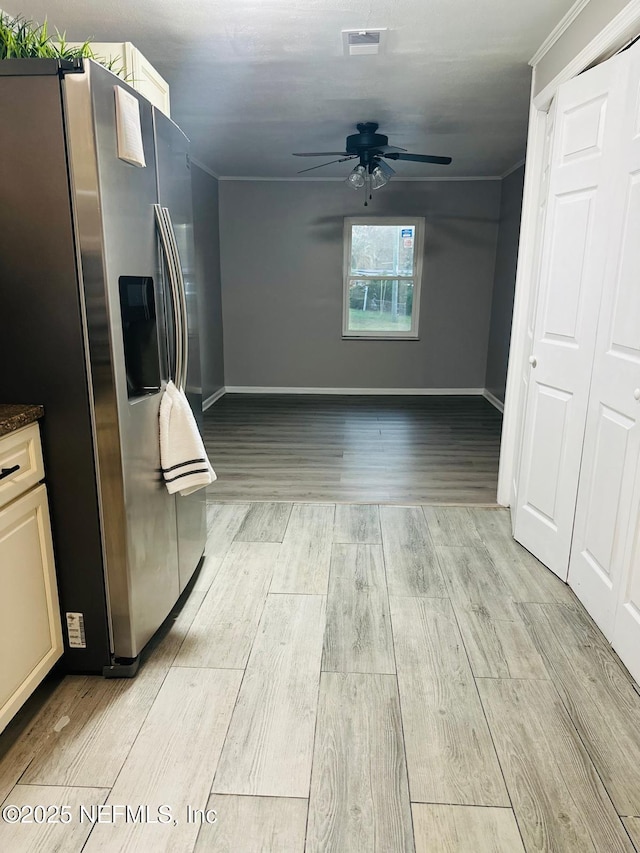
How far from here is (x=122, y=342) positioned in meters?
1.74

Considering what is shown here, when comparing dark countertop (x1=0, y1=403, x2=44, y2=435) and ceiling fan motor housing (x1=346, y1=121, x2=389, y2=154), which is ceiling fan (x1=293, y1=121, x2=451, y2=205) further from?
dark countertop (x1=0, y1=403, x2=44, y2=435)

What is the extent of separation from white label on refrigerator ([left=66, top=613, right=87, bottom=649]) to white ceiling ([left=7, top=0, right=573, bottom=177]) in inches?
96.1

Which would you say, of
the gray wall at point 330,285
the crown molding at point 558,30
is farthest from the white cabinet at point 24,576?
the gray wall at point 330,285

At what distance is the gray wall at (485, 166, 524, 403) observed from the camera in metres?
5.79

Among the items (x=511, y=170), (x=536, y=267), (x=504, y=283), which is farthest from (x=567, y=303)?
(x=511, y=170)

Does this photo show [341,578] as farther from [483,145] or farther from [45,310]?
[483,145]

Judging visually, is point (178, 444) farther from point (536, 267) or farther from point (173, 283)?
point (536, 267)

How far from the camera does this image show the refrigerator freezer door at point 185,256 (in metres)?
2.02

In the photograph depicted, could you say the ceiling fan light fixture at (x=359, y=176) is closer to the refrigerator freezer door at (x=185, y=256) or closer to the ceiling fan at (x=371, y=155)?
the ceiling fan at (x=371, y=155)

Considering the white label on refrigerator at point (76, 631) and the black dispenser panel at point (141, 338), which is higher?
the black dispenser panel at point (141, 338)

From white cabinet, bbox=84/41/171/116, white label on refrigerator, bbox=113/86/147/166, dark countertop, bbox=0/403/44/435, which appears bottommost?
dark countertop, bbox=0/403/44/435

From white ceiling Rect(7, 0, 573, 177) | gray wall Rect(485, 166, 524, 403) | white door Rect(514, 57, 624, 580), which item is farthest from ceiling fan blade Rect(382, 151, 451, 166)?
white door Rect(514, 57, 624, 580)

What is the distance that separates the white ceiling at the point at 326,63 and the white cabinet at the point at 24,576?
6.56 feet

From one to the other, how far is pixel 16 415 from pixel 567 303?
221 centimetres
